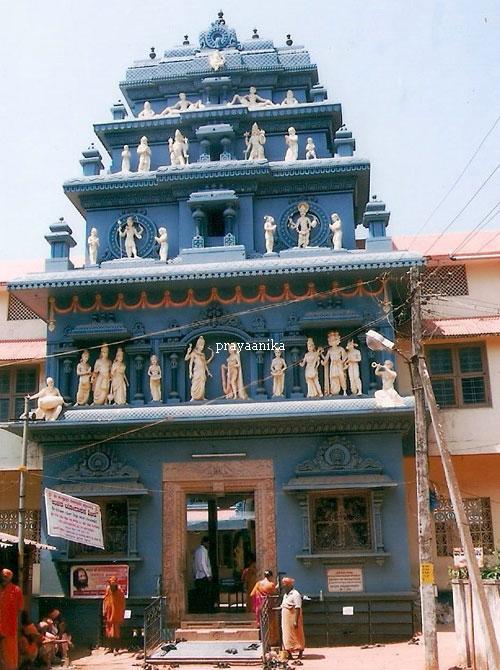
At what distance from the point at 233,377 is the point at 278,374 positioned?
1021mm

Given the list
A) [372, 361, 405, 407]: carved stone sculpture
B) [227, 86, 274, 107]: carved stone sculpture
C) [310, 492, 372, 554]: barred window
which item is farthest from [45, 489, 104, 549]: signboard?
[227, 86, 274, 107]: carved stone sculpture

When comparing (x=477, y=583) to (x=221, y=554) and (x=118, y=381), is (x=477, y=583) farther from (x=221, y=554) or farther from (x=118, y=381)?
(x=221, y=554)

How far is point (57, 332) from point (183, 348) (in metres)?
3.08

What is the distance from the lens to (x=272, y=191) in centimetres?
2059

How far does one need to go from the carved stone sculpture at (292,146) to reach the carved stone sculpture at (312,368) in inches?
205

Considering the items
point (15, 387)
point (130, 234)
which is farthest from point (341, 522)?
point (15, 387)

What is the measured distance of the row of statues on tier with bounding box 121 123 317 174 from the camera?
21125mm

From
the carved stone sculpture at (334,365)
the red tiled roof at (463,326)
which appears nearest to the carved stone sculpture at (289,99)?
the red tiled roof at (463,326)

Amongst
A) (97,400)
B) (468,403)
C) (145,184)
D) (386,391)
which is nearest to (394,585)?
(386,391)

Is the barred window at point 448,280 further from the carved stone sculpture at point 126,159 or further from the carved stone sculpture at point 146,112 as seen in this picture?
the carved stone sculpture at point 146,112

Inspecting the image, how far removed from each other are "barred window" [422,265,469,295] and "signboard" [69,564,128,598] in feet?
36.4

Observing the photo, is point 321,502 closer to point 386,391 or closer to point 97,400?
point 386,391

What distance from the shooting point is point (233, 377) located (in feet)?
61.1

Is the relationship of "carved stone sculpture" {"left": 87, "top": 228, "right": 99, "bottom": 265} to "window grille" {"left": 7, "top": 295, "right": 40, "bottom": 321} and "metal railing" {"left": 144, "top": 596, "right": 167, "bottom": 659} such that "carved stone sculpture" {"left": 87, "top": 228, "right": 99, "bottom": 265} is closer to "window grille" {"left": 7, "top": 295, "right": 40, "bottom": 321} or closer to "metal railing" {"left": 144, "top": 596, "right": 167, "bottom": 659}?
"window grille" {"left": 7, "top": 295, "right": 40, "bottom": 321}
